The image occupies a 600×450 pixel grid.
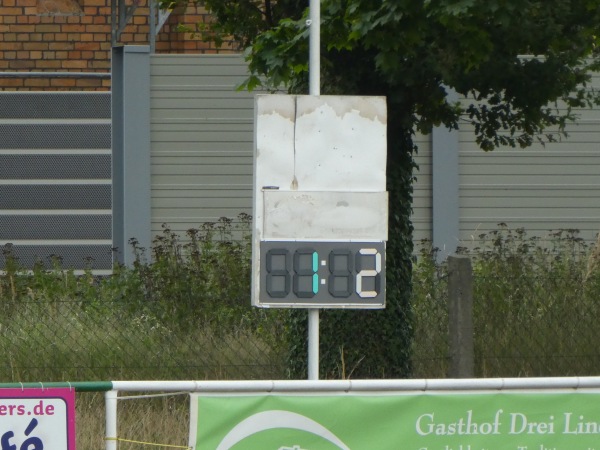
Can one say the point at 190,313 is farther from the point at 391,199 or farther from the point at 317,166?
the point at 317,166

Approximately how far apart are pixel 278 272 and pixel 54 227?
752 centimetres

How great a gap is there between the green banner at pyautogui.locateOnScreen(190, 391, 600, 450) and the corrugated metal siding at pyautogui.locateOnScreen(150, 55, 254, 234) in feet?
25.7

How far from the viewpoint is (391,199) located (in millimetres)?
8227

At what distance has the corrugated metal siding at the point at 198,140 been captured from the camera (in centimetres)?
1288

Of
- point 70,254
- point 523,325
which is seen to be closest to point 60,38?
point 70,254

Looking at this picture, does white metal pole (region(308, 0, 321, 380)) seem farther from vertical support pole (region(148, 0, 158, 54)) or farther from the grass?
vertical support pole (region(148, 0, 158, 54))

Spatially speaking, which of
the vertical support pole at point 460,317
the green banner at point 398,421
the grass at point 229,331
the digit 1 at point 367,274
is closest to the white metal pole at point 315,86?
the digit 1 at point 367,274

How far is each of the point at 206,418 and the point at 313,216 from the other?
1.44 metres

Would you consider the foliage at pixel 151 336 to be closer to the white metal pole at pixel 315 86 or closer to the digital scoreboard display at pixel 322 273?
the white metal pole at pixel 315 86

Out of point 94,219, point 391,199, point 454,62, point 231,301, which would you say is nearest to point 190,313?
point 231,301

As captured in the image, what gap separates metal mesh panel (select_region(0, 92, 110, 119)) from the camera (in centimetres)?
1308

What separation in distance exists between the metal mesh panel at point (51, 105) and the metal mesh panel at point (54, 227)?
1.14 m

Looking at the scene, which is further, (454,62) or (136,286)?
(136,286)

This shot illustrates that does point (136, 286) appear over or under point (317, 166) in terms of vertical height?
under
